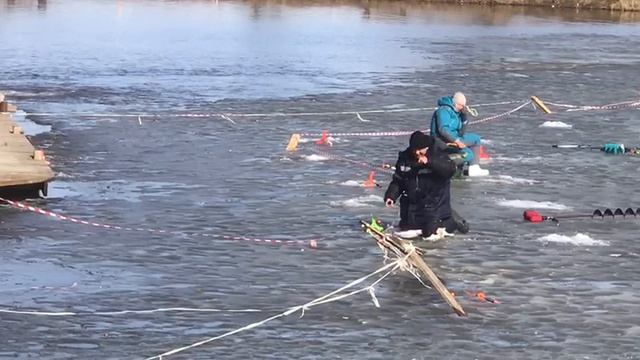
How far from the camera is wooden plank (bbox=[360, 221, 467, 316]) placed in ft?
41.4

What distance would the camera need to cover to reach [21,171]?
704 inches

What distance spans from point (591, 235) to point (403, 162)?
8.94 ft

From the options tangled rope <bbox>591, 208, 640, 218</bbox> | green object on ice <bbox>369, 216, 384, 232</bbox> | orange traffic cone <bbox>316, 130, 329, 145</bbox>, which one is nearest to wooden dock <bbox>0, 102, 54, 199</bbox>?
green object on ice <bbox>369, 216, 384, 232</bbox>

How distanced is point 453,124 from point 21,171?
6.23 m

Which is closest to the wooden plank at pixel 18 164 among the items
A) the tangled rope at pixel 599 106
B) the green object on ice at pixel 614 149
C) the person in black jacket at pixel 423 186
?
the person in black jacket at pixel 423 186

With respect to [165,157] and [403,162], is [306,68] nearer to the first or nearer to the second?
[165,157]

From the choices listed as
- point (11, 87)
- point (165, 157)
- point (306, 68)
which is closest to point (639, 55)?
point (306, 68)

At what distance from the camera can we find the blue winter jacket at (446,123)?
19250mm

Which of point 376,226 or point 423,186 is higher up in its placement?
point 423,186

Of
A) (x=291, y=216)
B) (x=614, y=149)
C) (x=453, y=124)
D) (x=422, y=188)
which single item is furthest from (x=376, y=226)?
(x=614, y=149)

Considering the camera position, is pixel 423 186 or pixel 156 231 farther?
pixel 156 231

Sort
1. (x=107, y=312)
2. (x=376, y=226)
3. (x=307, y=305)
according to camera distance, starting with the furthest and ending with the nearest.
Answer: (x=376, y=226) < (x=307, y=305) < (x=107, y=312)

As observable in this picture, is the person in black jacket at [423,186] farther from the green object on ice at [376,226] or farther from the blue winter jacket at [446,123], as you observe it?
the blue winter jacket at [446,123]

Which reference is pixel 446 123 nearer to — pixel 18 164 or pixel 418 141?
pixel 418 141
